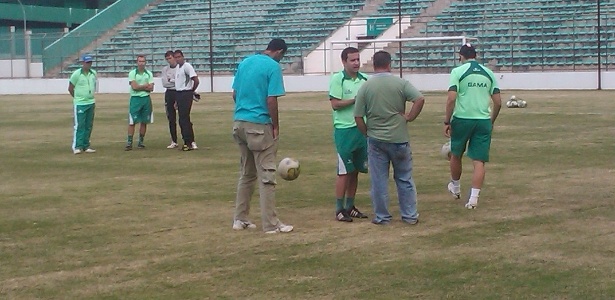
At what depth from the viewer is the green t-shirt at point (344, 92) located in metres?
9.86

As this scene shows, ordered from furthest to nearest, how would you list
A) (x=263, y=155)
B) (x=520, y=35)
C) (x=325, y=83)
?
(x=325, y=83) → (x=520, y=35) → (x=263, y=155)

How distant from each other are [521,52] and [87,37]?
2253 cm

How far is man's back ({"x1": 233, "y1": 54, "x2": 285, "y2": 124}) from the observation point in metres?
9.09

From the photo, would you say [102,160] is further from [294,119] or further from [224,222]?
[294,119]

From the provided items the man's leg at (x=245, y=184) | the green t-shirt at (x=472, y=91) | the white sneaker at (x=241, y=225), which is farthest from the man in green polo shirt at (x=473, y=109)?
the white sneaker at (x=241, y=225)

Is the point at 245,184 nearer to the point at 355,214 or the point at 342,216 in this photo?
the point at 342,216

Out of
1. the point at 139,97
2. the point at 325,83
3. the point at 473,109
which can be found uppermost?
the point at 325,83

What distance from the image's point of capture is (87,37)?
5106 centimetres

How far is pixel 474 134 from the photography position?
35.0 feet

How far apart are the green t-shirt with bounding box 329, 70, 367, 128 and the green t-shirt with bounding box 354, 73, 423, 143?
37 centimetres

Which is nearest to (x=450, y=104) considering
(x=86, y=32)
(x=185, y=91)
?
(x=185, y=91)

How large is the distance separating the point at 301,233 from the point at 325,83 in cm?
3228

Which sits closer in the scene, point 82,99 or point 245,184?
point 245,184

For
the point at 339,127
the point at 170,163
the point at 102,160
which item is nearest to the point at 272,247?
the point at 339,127
